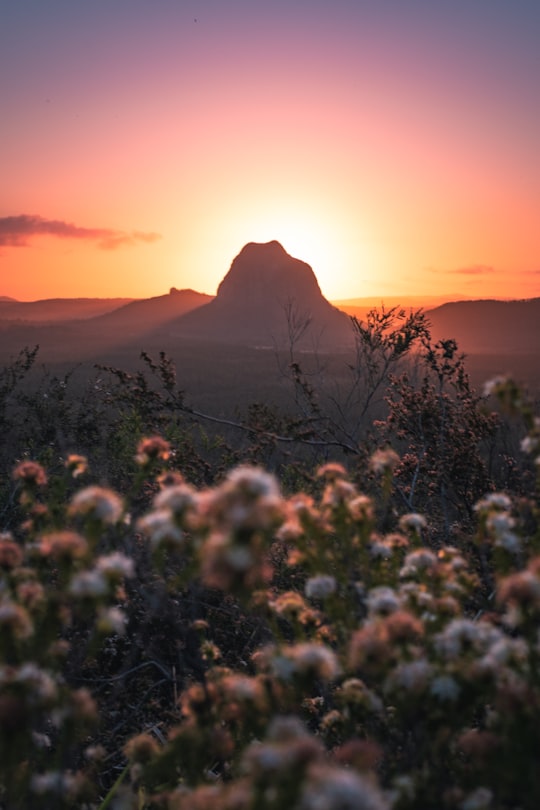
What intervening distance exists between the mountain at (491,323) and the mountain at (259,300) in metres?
25.2

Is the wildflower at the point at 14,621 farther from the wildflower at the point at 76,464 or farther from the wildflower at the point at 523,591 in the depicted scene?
the wildflower at the point at 523,591

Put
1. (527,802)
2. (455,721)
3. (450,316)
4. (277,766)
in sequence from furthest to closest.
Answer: (450,316), (455,721), (527,802), (277,766)

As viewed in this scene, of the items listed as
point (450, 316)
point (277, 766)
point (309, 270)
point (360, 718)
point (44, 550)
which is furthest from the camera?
point (309, 270)

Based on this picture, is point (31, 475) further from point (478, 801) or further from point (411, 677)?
point (478, 801)

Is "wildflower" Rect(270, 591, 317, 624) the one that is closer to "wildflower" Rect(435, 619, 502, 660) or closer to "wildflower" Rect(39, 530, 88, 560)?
"wildflower" Rect(435, 619, 502, 660)

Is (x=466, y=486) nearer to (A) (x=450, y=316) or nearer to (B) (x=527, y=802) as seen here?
(B) (x=527, y=802)

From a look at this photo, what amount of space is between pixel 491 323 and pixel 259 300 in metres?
66.1

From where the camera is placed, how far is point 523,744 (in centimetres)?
169

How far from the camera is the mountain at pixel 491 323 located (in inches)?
4670

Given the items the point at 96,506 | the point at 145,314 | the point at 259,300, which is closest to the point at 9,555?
the point at 96,506

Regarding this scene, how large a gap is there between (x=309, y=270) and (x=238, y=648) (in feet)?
609

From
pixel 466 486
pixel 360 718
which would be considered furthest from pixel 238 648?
pixel 360 718

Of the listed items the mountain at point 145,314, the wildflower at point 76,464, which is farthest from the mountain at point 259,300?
the wildflower at point 76,464

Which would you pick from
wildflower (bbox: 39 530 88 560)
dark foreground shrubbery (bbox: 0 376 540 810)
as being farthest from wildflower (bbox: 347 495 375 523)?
wildflower (bbox: 39 530 88 560)
